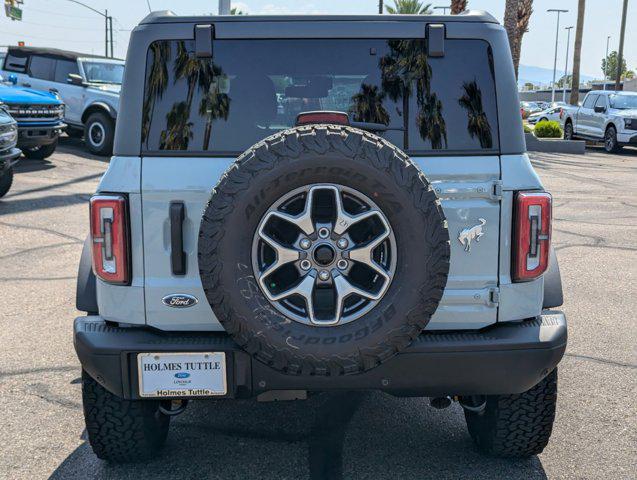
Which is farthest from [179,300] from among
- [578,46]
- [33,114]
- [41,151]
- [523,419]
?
[578,46]

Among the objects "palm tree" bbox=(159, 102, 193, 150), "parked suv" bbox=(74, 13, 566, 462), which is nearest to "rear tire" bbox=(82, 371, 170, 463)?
"parked suv" bbox=(74, 13, 566, 462)

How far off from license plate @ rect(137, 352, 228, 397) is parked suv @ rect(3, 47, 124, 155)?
14506 millimetres

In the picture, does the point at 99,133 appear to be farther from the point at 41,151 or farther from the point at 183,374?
the point at 183,374

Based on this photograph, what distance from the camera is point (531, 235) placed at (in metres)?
3.25

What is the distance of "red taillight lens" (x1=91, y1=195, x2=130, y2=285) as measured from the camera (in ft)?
10.5

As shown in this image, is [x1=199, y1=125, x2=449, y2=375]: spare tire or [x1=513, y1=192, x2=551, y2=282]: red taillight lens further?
[x1=513, y1=192, x2=551, y2=282]: red taillight lens

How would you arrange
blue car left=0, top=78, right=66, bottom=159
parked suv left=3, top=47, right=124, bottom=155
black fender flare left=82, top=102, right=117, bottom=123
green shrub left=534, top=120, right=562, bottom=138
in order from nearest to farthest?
1. blue car left=0, top=78, right=66, bottom=159
2. black fender flare left=82, top=102, right=117, bottom=123
3. parked suv left=3, top=47, right=124, bottom=155
4. green shrub left=534, top=120, right=562, bottom=138

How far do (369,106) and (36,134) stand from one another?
12.7 metres

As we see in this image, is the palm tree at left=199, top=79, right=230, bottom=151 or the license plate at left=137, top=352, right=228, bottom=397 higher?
the palm tree at left=199, top=79, right=230, bottom=151

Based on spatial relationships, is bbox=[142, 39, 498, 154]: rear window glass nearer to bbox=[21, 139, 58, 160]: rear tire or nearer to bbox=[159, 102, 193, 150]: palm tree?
bbox=[159, 102, 193, 150]: palm tree

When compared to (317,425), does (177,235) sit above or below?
above

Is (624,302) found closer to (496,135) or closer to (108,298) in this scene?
(496,135)

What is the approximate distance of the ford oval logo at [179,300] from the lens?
3.23m

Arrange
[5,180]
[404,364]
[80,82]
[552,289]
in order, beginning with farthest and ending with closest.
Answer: [80,82] → [5,180] → [552,289] → [404,364]
